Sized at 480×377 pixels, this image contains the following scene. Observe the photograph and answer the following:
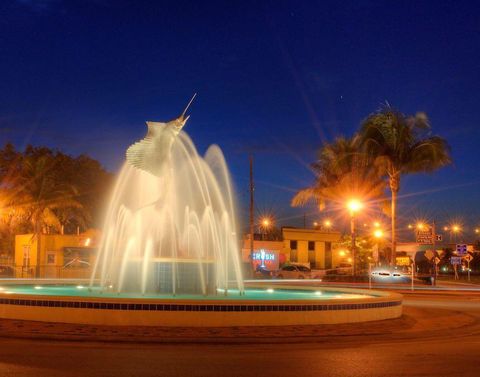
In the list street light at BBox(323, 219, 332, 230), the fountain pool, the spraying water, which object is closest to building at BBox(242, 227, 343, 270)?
street light at BBox(323, 219, 332, 230)

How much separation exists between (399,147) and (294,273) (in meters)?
16.1

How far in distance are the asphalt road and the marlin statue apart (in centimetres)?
711

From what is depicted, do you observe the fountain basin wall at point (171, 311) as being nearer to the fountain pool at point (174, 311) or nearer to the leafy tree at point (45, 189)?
the fountain pool at point (174, 311)

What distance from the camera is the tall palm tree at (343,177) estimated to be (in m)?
45.7

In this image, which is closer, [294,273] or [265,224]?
[294,273]

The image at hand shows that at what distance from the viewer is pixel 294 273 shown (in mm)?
52750

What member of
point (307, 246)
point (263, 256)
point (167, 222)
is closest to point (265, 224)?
point (307, 246)

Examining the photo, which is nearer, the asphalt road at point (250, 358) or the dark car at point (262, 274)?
the asphalt road at point (250, 358)

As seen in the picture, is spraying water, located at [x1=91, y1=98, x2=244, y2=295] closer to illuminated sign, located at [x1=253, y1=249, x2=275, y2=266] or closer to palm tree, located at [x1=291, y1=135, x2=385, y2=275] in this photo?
palm tree, located at [x1=291, y1=135, x2=385, y2=275]

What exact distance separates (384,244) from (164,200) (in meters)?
46.3

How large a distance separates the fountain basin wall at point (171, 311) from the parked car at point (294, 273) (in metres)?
36.9

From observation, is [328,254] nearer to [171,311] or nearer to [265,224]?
[265,224]

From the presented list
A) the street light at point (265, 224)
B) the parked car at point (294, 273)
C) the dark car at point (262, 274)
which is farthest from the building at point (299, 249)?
the parked car at point (294, 273)

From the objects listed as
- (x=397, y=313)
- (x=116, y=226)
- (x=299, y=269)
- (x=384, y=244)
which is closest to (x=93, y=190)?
(x=299, y=269)
